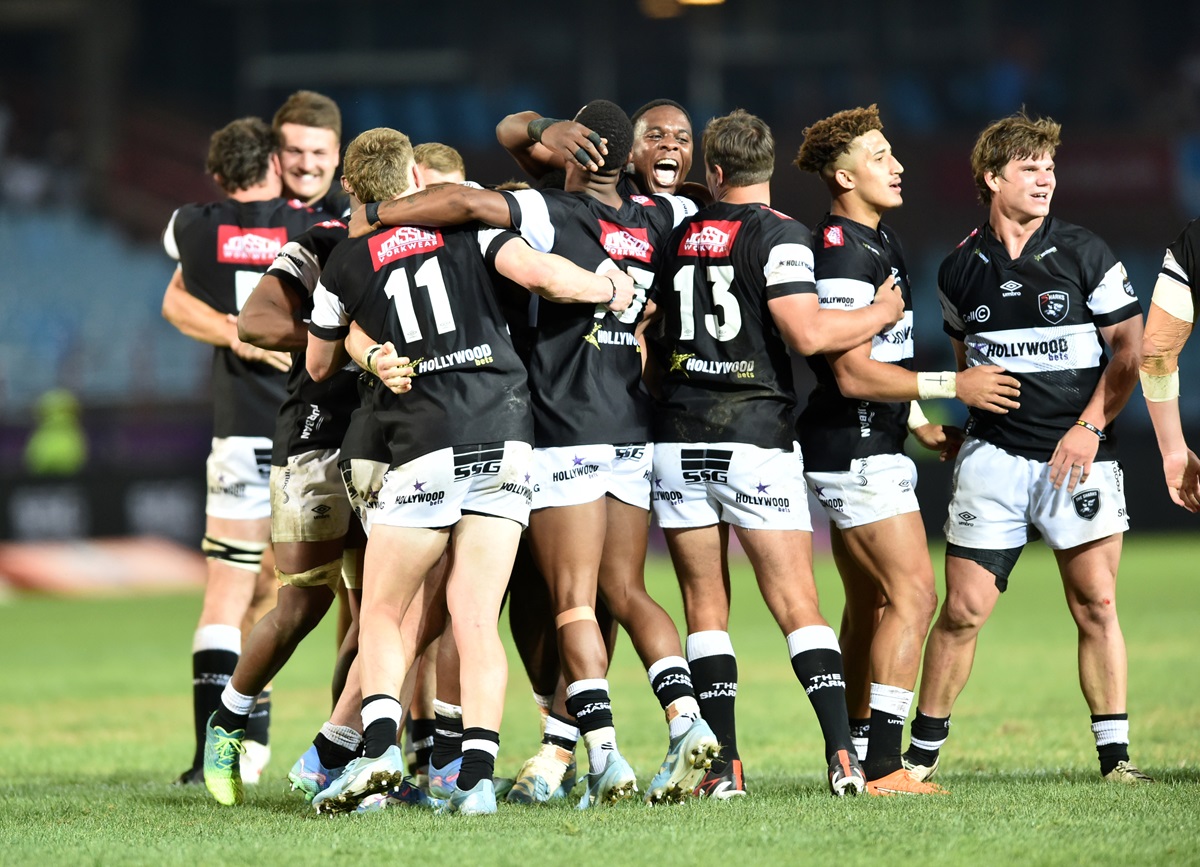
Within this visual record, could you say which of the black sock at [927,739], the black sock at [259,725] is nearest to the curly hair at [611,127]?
the black sock at [927,739]

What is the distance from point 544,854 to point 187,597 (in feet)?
49.8

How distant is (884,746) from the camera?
232 inches

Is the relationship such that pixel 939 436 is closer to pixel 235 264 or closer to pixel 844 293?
pixel 844 293

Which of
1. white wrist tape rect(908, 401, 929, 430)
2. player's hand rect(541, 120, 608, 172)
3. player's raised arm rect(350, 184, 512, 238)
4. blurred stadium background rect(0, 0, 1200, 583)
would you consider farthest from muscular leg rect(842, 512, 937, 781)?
blurred stadium background rect(0, 0, 1200, 583)

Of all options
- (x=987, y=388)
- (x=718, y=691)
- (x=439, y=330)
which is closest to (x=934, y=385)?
(x=987, y=388)

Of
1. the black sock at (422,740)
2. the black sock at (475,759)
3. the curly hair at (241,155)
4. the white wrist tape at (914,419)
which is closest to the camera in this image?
the black sock at (475,759)

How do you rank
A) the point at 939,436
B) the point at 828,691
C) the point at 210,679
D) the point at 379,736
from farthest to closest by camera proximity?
1. the point at 210,679
2. the point at 939,436
3. the point at 828,691
4. the point at 379,736

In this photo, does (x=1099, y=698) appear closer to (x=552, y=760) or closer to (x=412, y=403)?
(x=552, y=760)

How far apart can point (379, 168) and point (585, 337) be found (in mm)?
1056

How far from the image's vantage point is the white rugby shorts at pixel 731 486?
5.91 meters

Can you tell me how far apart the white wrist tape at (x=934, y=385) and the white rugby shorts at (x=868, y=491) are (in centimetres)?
34

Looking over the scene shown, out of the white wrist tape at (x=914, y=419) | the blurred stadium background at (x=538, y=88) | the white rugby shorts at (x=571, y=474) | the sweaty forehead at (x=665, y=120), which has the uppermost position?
the blurred stadium background at (x=538, y=88)

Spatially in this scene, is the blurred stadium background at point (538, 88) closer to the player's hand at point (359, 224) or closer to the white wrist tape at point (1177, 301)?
the white wrist tape at point (1177, 301)

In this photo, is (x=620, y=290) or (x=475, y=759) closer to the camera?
(x=475, y=759)
